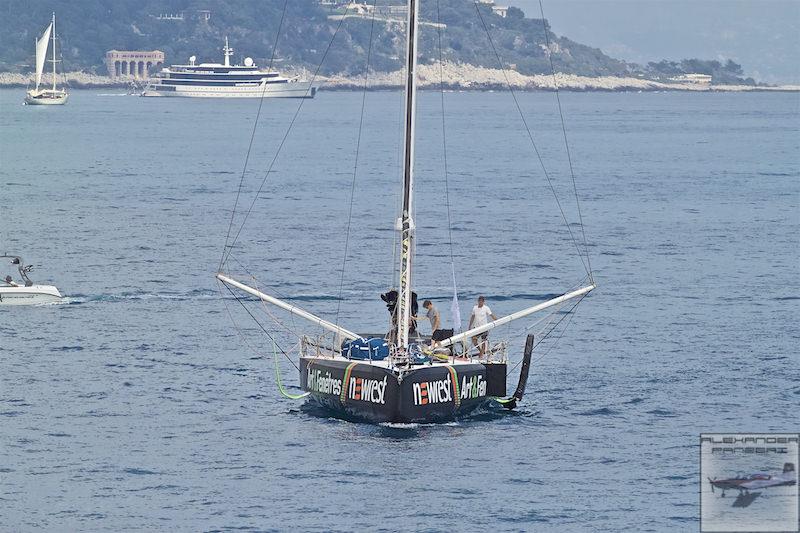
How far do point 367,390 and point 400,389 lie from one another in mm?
1198

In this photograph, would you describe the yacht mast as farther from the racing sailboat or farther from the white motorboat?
the white motorboat

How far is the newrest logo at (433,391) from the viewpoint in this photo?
45812mm

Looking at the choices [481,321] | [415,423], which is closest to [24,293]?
[481,321]

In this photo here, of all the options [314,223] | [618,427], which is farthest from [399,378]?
[314,223]

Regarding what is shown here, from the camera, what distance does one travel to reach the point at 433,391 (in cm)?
4609

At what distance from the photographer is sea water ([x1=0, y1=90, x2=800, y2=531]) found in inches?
1623

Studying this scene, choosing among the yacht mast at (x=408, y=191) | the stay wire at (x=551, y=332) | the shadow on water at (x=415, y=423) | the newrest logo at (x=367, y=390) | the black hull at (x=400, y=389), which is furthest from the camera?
the stay wire at (x=551, y=332)

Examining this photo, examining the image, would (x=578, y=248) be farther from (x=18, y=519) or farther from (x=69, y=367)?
(x=18, y=519)

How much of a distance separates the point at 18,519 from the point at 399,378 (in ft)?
35.3

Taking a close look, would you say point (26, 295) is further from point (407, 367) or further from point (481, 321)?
point (407, 367)

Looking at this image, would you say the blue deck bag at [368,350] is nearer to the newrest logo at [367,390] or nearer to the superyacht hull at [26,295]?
the newrest logo at [367,390]

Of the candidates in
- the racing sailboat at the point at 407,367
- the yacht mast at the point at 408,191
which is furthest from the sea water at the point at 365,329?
the yacht mast at the point at 408,191

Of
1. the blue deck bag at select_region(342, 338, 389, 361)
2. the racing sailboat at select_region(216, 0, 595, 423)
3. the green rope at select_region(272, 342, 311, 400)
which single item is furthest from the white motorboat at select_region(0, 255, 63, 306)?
the blue deck bag at select_region(342, 338, 389, 361)

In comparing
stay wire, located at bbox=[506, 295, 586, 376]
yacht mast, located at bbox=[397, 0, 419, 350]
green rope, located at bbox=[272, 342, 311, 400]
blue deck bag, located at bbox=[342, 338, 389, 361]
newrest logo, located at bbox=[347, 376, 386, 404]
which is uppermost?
yacht mast, located at bbox=[397, 0, 419, 350]
